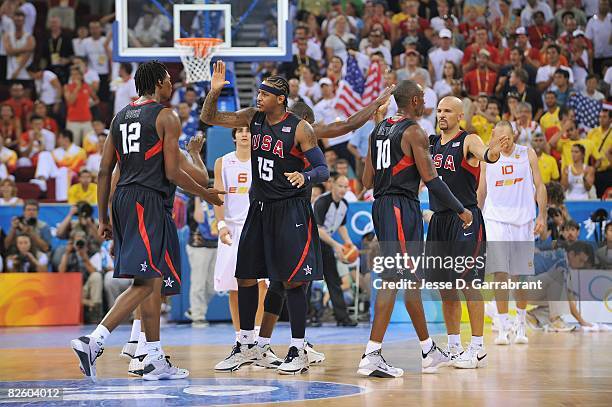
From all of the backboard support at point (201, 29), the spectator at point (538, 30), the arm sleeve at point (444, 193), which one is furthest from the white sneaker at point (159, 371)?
the spectator at point (538, 30)

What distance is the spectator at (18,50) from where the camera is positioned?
69.1ft

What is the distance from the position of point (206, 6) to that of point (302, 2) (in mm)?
6968

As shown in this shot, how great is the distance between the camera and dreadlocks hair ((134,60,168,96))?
8648 mm

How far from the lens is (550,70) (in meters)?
19.5

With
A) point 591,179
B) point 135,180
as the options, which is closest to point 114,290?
point 135,180

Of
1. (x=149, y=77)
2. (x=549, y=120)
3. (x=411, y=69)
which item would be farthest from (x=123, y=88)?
(x=149, y=77)

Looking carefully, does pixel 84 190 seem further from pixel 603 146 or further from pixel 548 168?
pixel 603 146

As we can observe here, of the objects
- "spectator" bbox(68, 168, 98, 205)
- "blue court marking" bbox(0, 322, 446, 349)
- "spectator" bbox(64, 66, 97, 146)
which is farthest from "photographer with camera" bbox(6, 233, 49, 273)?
"spectator" bbox(64, 66, 97, 146)

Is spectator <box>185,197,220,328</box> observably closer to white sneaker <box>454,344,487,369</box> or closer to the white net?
the white net

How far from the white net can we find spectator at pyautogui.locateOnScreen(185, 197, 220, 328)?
1.99m

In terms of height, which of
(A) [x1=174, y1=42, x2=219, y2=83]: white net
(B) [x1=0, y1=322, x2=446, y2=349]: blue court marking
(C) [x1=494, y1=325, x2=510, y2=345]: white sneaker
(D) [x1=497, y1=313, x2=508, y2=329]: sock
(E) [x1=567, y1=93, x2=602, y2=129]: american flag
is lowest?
(B) [x1=0, y1=322, x2=446, y2=349]: blue court marking

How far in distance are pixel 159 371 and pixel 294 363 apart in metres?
1.21

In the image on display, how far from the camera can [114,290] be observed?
601 inches

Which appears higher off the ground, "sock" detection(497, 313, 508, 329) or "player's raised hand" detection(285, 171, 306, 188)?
"player's raised hand" detection(285, 171, 306, 188)
